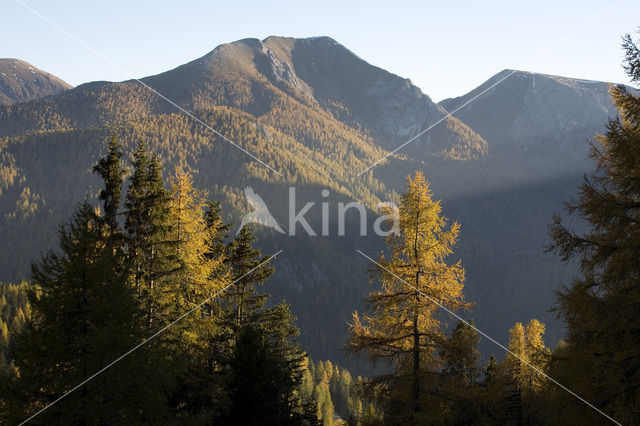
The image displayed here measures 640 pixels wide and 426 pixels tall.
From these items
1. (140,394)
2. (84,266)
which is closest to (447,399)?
(140,394)

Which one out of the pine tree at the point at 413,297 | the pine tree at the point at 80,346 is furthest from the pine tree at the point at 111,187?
the pine tree at the point at 413,297

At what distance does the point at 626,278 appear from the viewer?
36.2ft

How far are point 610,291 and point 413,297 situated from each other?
6.23 m

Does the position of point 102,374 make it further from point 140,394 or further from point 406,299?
point 406,299

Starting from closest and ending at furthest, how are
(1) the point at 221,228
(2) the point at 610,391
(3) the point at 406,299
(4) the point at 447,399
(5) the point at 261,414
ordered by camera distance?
(2) the point at 610,391, (4) the point at 447,399, (3) the point at 406,299, (5) the point at 261,414, (1) the point at 221,228

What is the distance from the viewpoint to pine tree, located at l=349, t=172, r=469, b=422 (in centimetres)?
1631

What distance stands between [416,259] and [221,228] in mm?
11536

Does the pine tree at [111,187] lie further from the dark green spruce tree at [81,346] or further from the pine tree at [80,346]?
the pine tree at [80,346]

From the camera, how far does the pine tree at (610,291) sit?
416 inches

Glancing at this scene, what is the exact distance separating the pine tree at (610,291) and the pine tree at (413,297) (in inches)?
193

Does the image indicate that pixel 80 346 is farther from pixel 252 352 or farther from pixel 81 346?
pixel 252 352

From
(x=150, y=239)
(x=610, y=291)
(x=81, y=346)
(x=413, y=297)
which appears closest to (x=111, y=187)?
(x=150, y=239)

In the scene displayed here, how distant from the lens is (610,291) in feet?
36.8

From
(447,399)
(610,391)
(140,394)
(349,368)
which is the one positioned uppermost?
(610,391)
